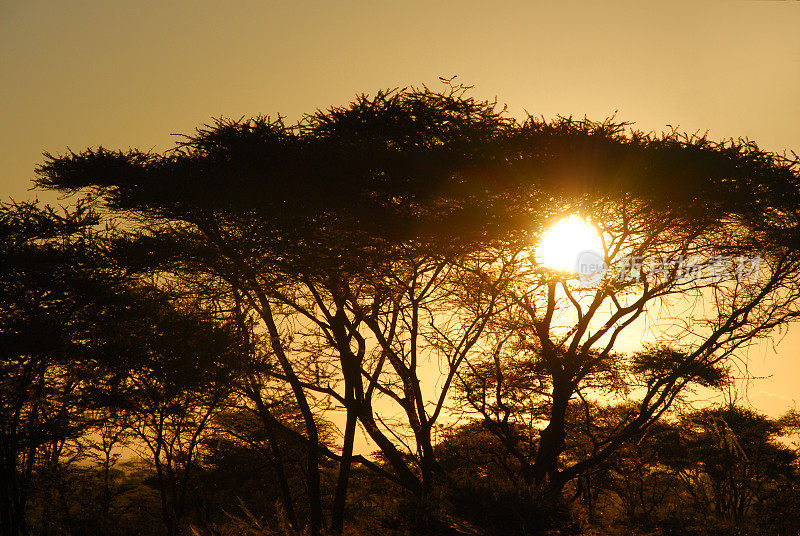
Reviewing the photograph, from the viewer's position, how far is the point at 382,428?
12.2 metres

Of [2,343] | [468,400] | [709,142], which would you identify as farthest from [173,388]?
[709,142]

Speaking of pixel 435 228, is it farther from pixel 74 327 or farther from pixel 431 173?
pixel 74 327

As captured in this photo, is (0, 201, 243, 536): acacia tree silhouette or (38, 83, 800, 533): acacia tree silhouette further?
(0, 201, 243, 536): acacia tree silhouette

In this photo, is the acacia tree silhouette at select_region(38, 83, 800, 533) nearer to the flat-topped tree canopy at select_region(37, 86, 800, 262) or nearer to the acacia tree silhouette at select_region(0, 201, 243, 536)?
the flat-topped tree canopy at select_region(37, 86, 800, 262)

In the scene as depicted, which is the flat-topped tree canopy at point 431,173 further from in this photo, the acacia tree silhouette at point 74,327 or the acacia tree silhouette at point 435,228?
the acacia tree silhouette at point 74,327

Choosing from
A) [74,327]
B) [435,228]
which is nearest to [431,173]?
[435,228]

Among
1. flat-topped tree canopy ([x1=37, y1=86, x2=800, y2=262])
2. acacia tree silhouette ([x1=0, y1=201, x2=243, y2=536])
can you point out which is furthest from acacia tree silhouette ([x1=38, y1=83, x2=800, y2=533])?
acacia tree silhouette ([x1=0, y1=201, x2=243, y2=536])

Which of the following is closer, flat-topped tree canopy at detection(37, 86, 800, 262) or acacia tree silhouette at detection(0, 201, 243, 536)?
flat-topped tree canopy at detection(37, 86, 800, 262)

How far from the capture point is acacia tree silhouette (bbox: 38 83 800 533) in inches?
419

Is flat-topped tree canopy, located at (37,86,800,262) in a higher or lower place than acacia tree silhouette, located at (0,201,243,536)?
higher

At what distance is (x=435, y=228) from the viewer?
34.0 ft

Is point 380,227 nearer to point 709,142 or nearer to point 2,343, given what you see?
point 709,142

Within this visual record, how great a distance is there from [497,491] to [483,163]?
508 cm

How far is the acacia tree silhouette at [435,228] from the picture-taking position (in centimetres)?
1063
